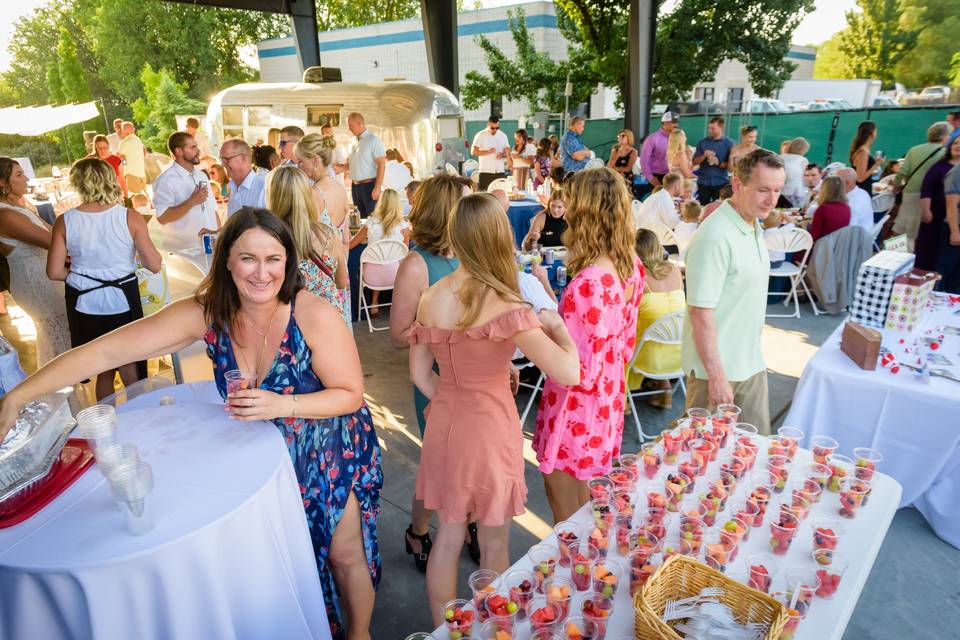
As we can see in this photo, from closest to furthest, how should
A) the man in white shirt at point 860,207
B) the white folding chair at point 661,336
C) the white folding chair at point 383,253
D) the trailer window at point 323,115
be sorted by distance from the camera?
the white folding chair at point 661,336 < the white folding chair at point 383,253 < the man in white shirt at point 860,207 < the trailer window at point 323,115

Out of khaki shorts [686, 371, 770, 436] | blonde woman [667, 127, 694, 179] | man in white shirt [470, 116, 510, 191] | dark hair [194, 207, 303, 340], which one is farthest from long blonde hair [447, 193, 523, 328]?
man in white shirt [470, 116, 510, 191]

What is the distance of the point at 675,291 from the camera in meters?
3.71

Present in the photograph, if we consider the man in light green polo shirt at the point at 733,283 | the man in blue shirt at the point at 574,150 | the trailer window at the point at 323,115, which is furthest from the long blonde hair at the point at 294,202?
the trailer window at the point at 323,115

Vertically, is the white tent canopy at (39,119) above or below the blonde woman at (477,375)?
above

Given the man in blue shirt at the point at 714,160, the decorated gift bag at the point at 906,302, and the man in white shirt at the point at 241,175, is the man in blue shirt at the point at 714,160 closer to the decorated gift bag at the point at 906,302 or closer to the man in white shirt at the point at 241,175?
the decorated gift bag at the point at 906,302

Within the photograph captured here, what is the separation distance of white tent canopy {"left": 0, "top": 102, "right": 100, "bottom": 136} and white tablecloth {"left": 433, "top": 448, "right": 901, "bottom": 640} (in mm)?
15548

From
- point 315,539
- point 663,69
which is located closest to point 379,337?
point 315,539

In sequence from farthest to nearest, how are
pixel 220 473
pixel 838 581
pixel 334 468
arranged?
pixel 334 468 → pixel 220 473 → pixel 838 581

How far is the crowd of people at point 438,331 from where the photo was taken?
183 cm

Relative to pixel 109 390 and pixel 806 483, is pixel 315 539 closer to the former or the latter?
pixel 806 483

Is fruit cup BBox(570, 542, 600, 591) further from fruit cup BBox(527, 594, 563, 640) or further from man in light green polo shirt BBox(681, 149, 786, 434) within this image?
man in light green polo shirt BBox(681, 149, 786, 434)

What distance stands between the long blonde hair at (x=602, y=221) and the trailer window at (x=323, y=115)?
10.8 metres

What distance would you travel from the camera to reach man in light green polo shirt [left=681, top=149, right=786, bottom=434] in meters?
2.38

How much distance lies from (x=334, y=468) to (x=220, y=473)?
0.41 meters
